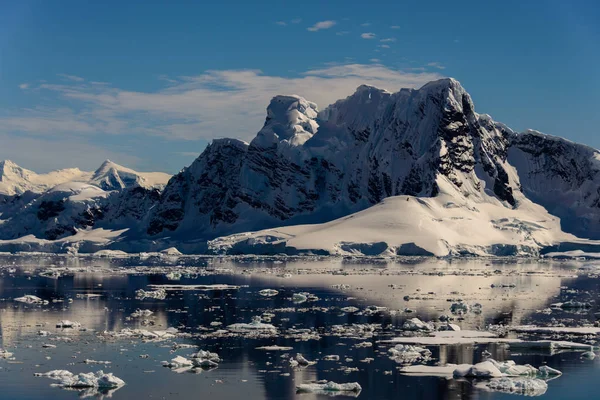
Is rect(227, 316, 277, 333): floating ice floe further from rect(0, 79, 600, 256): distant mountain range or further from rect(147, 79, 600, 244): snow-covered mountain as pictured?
rect(147, 79, 600, 244): snow-covered mountain

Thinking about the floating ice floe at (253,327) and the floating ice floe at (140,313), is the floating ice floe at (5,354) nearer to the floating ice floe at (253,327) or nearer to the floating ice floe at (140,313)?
the floating ice floe at (253,327)

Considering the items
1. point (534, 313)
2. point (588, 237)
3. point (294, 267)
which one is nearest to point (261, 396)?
point (534, 313)

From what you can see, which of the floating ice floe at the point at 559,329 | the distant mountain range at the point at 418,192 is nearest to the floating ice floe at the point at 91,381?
the floating ice floe at the point at 559,329

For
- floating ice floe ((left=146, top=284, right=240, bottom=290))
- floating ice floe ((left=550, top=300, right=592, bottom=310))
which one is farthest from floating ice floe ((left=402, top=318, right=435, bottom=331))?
floating ice floe ((left=146, top=284, right=240, bottom=290))

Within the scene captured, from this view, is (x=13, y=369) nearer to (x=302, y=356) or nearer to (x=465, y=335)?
(x=302, y=356)

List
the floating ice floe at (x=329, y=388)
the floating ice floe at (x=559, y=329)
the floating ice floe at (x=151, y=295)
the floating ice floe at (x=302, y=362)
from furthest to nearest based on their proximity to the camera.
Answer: the floating ice floe at (x=151, y=295), the floating ice floe at (x=559, y=329), the floating ice floe at (x=302, y=362), the floating ice floe at (x=329, y=388)

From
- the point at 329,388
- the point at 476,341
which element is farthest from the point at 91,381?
the point at 476,341
